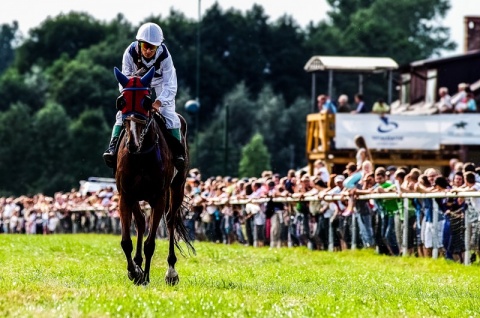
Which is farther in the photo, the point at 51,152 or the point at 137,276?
the point at 51,152

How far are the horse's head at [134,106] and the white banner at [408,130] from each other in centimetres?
3023

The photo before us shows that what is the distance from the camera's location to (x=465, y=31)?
7512 centimetres

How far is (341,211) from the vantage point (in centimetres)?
2759

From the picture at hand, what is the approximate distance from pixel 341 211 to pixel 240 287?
12358 millimetres

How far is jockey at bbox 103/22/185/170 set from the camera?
1612 cm

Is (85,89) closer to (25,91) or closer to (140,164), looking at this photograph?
(25,91)

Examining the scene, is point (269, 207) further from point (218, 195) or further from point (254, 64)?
point (254, 64)

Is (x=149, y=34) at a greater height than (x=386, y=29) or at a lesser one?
lesser

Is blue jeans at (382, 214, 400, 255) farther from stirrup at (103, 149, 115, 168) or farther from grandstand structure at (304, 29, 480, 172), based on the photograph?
grandstand structure at (304, 29, 480, 172)

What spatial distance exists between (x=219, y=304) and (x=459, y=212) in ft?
34.7

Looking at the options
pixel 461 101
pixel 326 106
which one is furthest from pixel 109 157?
pixel 461 101

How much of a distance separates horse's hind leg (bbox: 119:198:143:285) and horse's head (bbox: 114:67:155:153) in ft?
2.90

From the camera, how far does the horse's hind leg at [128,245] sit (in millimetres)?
15711

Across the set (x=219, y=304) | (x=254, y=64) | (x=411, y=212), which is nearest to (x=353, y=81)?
(x=254, y=64)
